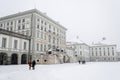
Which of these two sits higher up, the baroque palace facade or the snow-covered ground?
the baroque palace facade

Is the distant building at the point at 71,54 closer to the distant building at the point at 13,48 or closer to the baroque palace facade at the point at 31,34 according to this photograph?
the baroque palace facade at the point at 31,34

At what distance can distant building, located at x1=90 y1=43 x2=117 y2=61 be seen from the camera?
11349cm

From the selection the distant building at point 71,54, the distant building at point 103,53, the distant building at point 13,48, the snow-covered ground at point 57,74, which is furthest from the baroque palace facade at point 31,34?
the distant building at point 103,53

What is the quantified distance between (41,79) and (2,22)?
47791 mm

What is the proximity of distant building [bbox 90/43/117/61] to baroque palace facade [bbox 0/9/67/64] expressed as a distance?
219 feet

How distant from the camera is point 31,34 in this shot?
46375 mm

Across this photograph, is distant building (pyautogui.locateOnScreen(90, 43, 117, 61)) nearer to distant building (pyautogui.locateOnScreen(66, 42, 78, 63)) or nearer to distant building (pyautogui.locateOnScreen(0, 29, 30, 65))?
distant building (pyautogui.locateOnScreen(66, 42, 78, 63))

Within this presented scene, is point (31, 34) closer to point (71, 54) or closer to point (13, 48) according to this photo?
point (13, 48)

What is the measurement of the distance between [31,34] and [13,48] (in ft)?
30.1

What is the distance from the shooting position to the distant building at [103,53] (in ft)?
372

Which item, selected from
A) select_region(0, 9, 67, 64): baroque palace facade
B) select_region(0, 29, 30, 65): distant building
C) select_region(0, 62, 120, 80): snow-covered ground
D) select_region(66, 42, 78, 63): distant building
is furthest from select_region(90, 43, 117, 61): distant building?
select_region(0, 62, 120, 80): snow-covered ground

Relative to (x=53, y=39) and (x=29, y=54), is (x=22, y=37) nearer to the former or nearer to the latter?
(x=29, y=54)

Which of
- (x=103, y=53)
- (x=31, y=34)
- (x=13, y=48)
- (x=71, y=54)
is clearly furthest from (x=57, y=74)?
(x=103, y=53)

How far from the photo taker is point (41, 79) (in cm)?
1337
